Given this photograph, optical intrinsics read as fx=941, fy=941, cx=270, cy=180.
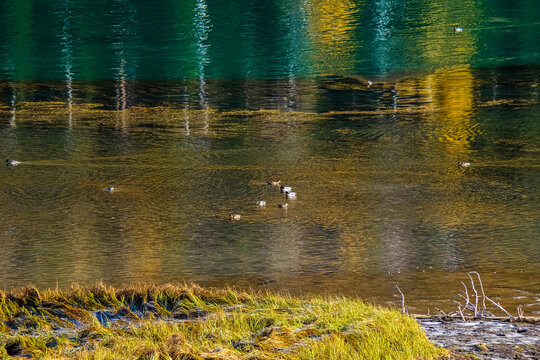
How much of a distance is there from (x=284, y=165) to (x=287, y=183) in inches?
29.7

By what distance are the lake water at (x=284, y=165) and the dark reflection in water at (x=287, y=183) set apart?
28 mm

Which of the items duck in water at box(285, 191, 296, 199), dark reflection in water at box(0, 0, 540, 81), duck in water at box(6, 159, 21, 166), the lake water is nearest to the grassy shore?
the lake water

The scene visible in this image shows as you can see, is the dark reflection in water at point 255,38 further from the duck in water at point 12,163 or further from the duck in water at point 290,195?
the duck in water at point 290,195

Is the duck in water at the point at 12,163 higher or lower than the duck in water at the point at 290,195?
higher

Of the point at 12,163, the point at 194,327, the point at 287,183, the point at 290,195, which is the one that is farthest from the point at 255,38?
the point at 194,327

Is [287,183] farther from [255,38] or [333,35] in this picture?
[255,38]

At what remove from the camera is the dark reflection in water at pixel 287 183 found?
24.5 feet

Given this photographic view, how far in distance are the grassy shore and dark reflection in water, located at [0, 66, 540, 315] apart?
1192 mm

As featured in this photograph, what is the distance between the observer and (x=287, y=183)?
→ 32.6 ft

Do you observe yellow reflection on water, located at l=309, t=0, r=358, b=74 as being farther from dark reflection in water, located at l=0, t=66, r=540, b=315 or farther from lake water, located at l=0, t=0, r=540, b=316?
dark reflection in water, located at l=0, t=66, r=540, b=315

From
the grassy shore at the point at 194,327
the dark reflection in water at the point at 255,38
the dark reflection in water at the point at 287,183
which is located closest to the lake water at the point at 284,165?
the dark reflection in water at the point at 287,183

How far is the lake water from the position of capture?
7.53 meters

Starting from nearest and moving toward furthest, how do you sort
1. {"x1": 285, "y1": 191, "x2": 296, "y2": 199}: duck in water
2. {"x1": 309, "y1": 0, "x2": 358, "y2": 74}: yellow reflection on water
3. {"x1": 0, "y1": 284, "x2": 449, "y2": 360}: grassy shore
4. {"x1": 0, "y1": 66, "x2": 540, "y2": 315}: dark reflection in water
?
1. {"x1": 0, "y1": 284, "x2": 449, "y2": 360}: grassy shore
2. {"x1": 0, "y1": 66, "x2": 540, "y2": 315}: dark reflection in water
3. {"x1": 285, "y1": 191, "x2": 296, "y2": 199}: duck in water
4. {"x1": 309, "y1": 0, "x2": 358, "y2": 74}: yellow reflection on water

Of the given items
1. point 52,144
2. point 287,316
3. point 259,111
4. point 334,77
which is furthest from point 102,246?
point 334,77
